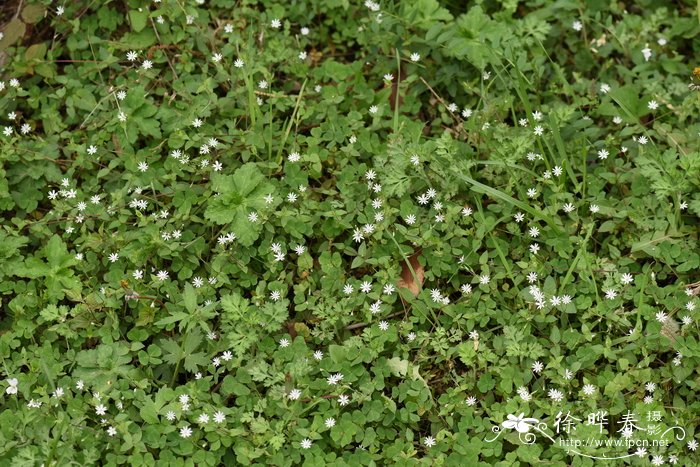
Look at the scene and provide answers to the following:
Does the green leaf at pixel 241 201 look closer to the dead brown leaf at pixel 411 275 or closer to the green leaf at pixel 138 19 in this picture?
the dead brown leaf at pixel 411 275

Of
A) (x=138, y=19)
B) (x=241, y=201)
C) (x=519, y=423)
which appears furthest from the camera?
(x=138, y=19)

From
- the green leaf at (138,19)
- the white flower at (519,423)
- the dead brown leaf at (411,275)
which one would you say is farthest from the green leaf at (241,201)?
the white flower at (519,423)

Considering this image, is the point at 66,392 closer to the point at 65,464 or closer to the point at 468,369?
the point at 65,464

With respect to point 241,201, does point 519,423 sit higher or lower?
lower

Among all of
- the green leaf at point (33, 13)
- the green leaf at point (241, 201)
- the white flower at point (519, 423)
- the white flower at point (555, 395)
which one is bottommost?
the white flower at point (519, 423)

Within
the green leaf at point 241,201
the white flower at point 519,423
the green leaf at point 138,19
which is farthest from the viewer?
the green leaf at point 138,19

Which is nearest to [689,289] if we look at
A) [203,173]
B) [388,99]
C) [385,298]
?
[385,298]

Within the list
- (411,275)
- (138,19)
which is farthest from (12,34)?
(411,275)

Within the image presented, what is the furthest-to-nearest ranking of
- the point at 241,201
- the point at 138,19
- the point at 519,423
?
the point at 138,19 → the point at 241,201 → the point at 519,423

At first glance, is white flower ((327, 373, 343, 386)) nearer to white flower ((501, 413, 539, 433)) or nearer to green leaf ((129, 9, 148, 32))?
white flower ((501, 413, 539, 433))

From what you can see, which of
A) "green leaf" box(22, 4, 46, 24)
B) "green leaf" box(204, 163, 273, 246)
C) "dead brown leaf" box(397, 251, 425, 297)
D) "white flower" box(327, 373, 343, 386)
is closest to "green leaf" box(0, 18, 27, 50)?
"green leaf" box(22, 4, 46, 24)

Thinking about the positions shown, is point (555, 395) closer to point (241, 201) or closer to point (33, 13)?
point (241, 201)
